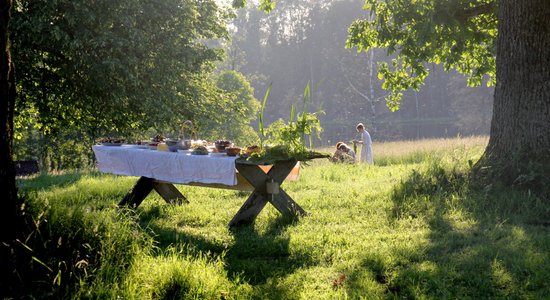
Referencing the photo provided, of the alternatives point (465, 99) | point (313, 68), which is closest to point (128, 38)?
point (465, 99)

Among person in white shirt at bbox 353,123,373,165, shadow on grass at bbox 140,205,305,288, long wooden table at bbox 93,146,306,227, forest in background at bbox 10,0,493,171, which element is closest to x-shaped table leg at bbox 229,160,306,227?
long wooden table at bbox 93,146,306,227

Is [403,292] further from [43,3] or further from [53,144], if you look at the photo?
[53,144]

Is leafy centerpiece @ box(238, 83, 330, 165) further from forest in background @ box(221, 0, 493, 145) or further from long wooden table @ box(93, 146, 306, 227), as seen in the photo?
forest in background @ box(221, 0, 493, 145)

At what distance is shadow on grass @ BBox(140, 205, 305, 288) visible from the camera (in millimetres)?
5184

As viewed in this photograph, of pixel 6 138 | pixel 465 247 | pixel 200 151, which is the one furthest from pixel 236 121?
pixel 6 138

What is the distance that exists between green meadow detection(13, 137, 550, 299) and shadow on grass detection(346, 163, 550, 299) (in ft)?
0.05

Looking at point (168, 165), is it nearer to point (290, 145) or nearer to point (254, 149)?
point (254, 149)

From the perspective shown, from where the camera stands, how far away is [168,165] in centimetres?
765

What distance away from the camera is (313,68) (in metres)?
76.5

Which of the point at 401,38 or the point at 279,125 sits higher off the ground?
the point at 401,38

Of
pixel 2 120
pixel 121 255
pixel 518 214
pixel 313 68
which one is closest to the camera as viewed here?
pixel 2 120

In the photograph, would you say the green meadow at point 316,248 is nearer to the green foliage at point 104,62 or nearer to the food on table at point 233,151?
the food on table at point 233,151

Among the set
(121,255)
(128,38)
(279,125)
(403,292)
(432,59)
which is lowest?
(403,292)

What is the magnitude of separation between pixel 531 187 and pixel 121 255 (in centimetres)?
574
